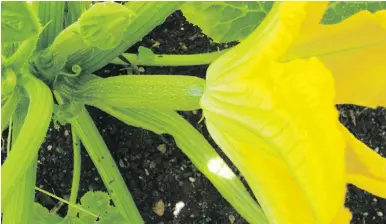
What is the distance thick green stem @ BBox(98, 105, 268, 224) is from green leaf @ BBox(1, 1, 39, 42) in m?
0.45

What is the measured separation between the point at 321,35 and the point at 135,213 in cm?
75

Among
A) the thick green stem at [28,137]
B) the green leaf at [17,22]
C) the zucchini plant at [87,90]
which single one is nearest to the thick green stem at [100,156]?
the zucchini plant at [87,90]

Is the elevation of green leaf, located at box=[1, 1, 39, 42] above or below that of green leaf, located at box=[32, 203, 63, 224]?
above

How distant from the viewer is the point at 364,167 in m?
1.04

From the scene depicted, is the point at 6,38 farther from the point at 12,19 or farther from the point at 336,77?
the point at 336,77

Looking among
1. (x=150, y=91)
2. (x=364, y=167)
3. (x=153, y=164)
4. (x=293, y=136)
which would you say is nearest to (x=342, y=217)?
(x=364, y=167)

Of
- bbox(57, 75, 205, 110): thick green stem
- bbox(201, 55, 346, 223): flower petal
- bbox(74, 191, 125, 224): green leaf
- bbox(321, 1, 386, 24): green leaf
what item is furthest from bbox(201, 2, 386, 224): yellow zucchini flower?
bbox(74, 191, 125, 224): green leaf

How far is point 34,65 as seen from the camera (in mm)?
1441

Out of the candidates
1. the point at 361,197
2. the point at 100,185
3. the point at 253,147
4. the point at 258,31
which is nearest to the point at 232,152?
the point at 253,147

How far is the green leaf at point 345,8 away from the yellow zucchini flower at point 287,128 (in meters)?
0.44

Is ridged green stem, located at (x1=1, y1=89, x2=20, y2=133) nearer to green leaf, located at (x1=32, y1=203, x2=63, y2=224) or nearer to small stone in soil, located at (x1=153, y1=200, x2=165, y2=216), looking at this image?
green leaf, located at (x1=32, y1=203, x2=63, y2=224)

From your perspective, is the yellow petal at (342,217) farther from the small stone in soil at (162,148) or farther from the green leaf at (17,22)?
the small stone in soil at (162,148)

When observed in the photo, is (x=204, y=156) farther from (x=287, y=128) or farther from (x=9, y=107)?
(x=287, y=128)

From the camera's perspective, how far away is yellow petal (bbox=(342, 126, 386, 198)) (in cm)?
103
